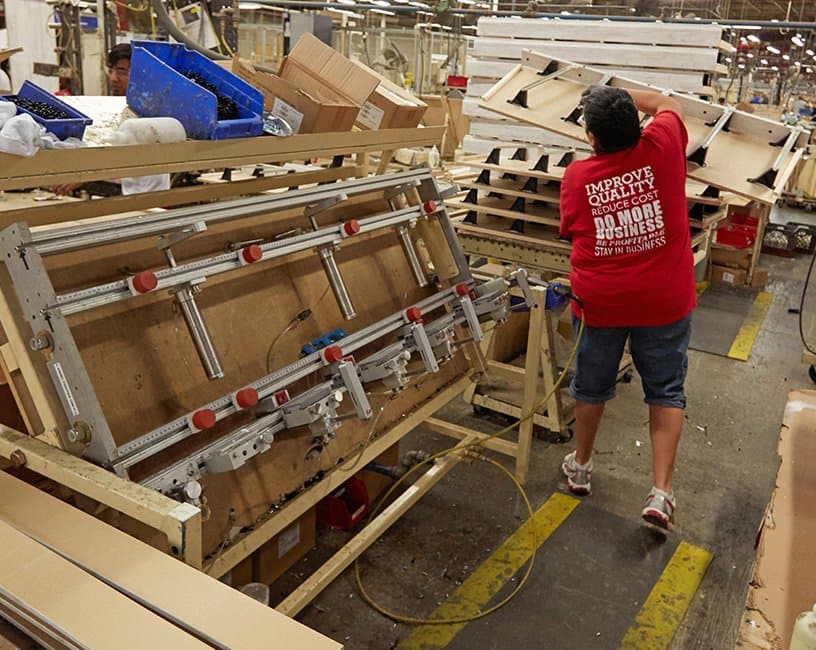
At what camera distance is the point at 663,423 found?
305cm

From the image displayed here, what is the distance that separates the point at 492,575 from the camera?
2.76 meters

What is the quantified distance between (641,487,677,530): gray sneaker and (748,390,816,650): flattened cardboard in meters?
0.93

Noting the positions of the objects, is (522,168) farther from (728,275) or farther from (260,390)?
(728,275)

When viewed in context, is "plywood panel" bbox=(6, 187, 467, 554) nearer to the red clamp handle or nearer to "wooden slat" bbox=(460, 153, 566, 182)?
the red clamp handle

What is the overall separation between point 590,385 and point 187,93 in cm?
204

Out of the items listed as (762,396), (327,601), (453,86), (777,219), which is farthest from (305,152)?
(777,219)

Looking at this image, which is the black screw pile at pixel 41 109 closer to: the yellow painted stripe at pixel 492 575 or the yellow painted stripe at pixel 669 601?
the yellow painted stripe at pixel 492 575

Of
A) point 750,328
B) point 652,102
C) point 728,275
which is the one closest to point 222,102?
point 652,102

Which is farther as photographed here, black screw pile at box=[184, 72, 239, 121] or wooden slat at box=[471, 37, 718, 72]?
wooden slat at box=[471, 37, 718, 72]

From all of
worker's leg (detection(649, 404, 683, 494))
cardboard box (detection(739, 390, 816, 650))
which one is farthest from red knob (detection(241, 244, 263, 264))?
worker's leg (detection(649, 404, 683, 494))

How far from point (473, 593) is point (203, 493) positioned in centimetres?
120

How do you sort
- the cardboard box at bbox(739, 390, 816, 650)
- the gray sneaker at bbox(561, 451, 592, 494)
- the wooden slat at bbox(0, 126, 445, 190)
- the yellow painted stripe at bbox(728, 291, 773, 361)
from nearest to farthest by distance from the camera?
the cardboard box at bbox(739, 390, 816, 650) < the wooden slat at bbox(0, 126, 445, 190) < the gray sneaker at bbox(561, 451, 592, 494) < the yellow painted stripe at bbox(728, 291, 773, 361)

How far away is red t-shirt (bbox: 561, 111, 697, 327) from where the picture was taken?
8.93ft

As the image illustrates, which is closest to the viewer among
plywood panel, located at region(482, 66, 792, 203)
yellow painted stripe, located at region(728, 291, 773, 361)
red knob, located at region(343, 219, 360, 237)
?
red knob, located at region(343, 219, 360, 237)
